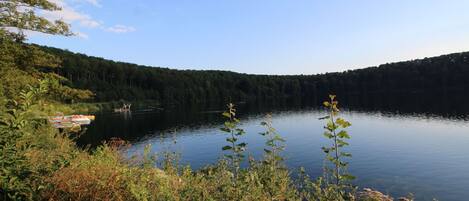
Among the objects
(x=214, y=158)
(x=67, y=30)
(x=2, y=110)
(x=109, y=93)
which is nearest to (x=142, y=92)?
(x=109, y=93)

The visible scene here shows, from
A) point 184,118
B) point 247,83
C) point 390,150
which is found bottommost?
point 184,118

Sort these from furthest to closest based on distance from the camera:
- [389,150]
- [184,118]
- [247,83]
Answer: [247,83] < [184,118] < [389,150]

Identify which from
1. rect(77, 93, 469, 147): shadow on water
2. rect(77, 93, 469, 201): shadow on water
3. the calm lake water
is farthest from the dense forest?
the calm lake water

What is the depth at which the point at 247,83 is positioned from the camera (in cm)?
19650

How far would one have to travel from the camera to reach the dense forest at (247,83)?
144 metres

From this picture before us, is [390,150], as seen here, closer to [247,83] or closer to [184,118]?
[184,118]

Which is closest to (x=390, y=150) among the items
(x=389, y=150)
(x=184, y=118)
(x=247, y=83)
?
(x=389, y=150)

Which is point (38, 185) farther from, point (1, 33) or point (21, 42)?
point (21, 42)

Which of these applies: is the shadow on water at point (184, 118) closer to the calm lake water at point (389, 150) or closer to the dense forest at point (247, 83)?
the calm lake water at point (389, 150)

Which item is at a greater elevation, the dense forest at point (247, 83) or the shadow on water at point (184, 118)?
the dense forest at point (247, 83)

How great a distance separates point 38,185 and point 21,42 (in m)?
14.5

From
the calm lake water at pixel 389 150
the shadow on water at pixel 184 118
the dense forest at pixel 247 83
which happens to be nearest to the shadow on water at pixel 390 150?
the calm lake water at pixel 389 150

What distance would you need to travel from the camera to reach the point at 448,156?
3044 cm

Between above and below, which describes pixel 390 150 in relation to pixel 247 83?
below
